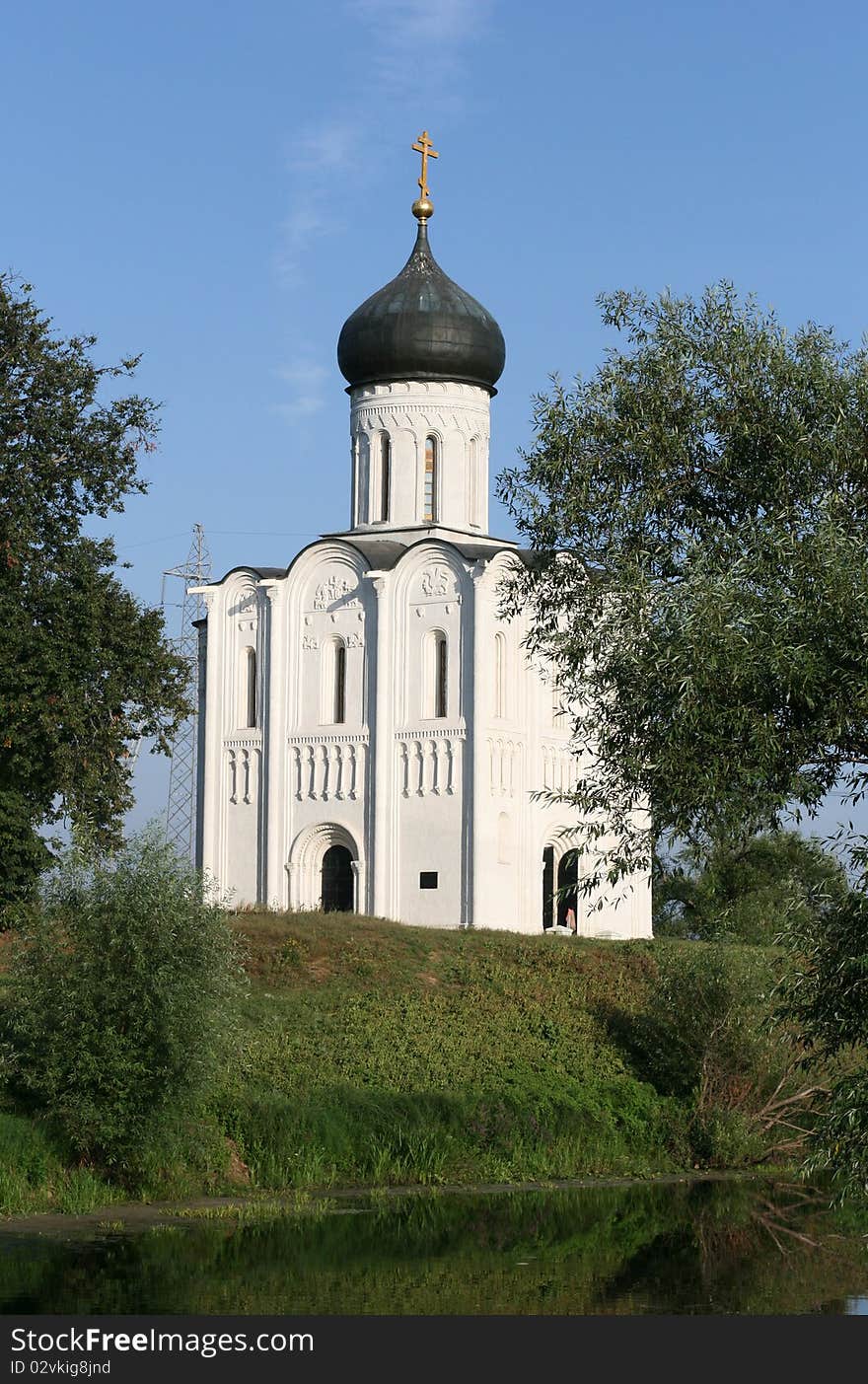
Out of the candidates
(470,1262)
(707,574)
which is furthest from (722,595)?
(470,1262)

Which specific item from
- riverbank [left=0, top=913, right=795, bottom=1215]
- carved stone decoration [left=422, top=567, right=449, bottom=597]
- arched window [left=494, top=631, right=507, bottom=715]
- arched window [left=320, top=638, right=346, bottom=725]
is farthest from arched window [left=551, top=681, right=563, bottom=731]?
riverbank [left=0, top=913, right=795, bottom=1215]

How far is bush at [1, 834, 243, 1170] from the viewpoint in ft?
68.1

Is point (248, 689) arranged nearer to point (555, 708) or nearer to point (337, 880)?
point (337, 880)

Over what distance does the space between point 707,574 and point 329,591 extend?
77.2 feet

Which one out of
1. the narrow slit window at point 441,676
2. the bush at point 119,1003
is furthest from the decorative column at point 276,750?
the bush at point 119,1003

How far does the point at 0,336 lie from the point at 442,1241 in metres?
15.5

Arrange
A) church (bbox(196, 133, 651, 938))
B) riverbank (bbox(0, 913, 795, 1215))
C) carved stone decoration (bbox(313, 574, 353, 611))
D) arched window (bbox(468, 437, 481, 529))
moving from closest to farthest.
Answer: riverbank (bbox(0, 913, 795, 1215)) → church (bbox(196, 133, 651, 938)) → carved stone decoration (bbox(313, 574, 353, 611)) → arched window (bbox(468, 437, 481, 529))

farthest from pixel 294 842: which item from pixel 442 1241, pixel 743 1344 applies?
pixel 743 1344

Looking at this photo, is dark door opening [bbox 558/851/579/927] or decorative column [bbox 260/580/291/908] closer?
dark door opening [bbox 558/851/579/927]

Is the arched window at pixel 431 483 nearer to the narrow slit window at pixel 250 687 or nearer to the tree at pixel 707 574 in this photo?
the narrow slit window at pixel 250 687

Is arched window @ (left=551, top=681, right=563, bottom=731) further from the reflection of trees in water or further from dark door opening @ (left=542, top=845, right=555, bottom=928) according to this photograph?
the reflection of trees in water

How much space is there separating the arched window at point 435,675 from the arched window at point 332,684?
1.85 m

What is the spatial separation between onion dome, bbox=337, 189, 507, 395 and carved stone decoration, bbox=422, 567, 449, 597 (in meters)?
4.30

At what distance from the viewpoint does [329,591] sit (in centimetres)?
3853
